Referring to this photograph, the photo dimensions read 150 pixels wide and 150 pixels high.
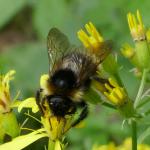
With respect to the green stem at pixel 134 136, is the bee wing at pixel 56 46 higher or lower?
higher

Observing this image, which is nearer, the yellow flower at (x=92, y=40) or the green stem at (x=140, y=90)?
the green stem at (x=140, y=90)

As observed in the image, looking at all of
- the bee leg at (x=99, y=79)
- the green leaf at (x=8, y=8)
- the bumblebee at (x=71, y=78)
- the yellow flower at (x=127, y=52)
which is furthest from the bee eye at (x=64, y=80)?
the green leaf at (x=8, y=8)

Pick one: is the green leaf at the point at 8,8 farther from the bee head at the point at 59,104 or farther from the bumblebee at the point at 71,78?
the bee head at the point at 59,104

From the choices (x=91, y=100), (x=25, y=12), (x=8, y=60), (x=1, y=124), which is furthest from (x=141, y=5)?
(x=25, y=12)

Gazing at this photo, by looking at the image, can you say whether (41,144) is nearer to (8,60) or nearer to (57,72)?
(57,72)

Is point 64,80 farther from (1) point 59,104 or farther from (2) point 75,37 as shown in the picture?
(2) point 75,37

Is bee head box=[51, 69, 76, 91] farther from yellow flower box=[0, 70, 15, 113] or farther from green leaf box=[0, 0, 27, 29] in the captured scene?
green leaf box=[0, 0, 27, 29]

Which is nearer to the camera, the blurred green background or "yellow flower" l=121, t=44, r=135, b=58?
"yellow flower" l=121, t=44, r=135, b=58

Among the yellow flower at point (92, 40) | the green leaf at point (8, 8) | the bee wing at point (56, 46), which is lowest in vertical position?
the yellow flower at point (92, 40)

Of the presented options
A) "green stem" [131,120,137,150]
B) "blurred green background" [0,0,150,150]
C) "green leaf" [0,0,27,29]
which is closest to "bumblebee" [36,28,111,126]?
"green stem" [131,120,137,150]
